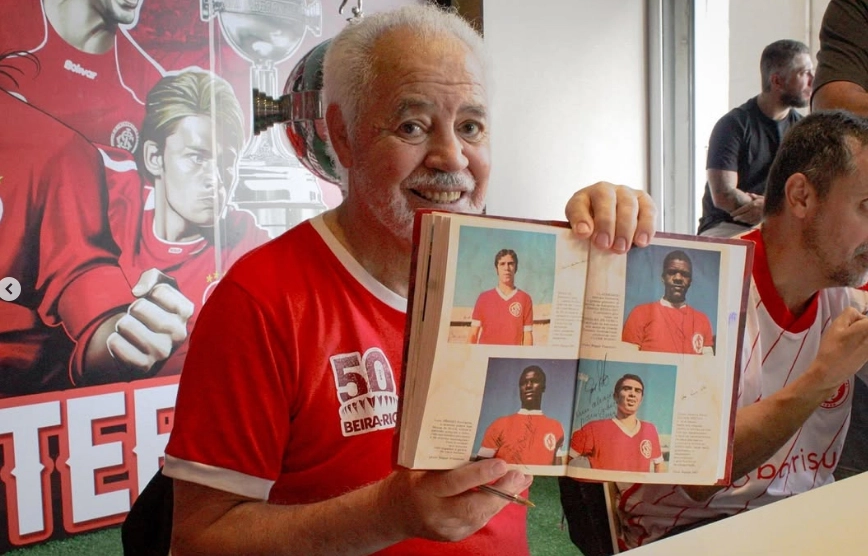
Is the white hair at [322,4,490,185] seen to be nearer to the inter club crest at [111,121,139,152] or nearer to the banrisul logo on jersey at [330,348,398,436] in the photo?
the banrisul logo on jersey at [330,348,398,436]

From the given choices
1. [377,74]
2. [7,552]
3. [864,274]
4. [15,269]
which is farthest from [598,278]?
[7,552]

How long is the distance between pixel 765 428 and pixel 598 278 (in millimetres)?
598

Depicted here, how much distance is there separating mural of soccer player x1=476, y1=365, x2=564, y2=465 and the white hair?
55 cm

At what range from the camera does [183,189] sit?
2783 millimetres

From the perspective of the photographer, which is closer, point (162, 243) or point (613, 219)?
point (613, 219)

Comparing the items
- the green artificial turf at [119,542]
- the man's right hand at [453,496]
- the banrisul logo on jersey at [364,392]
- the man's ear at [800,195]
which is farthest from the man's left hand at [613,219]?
the green artificial turf at [119,542]

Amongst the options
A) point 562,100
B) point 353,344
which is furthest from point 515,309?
Answer: point 562,100

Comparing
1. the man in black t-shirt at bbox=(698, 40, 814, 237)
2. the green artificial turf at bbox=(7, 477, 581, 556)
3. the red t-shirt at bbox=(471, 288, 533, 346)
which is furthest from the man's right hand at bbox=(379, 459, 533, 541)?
the man in black t-shirt at bbox=(698, 40, 814, 237)

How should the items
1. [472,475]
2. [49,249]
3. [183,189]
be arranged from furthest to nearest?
[183,189], [49,249], [472,475]

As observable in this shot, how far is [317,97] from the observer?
1.45 meters

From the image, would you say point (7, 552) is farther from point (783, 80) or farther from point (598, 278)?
point (783, 80)

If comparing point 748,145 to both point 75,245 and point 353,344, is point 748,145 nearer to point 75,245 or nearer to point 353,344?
point 75,245

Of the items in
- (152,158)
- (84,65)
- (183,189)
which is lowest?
(183,189)

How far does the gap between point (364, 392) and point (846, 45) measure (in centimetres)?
148
